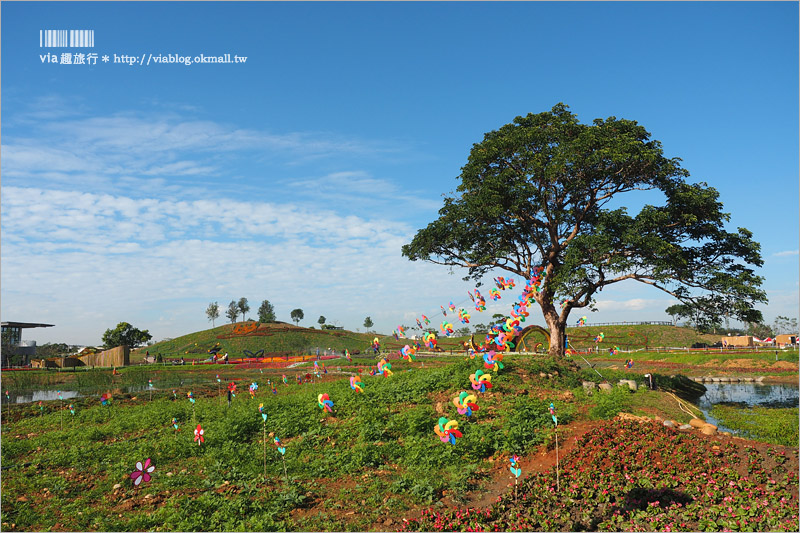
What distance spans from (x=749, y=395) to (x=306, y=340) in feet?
183

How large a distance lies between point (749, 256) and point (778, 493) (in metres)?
18.8

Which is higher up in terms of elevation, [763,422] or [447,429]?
[447,429]

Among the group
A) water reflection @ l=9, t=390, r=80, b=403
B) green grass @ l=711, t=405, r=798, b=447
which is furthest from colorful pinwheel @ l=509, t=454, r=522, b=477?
water reflection @ l=9, t=390, r=80, b=403

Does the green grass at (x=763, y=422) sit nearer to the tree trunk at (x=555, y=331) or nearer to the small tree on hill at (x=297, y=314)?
the tree trunk at (x=555, y=331)

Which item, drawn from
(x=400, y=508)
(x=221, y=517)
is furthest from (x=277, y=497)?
(x=400, y=508)

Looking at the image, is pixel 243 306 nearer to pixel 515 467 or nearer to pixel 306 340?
pixel 306 340

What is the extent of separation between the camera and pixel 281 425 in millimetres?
13250

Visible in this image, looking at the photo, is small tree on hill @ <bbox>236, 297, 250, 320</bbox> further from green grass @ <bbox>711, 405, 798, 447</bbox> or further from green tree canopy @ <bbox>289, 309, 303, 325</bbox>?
green grass @ <bbox>711, 405, 798, 447</bbox>

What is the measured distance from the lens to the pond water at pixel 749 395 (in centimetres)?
2091

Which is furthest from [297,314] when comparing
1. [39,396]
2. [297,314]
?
[39,396]

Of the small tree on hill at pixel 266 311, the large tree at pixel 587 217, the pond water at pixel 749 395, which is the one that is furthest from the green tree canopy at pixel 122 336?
the pond water at pixel 749 395

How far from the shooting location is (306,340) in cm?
6919

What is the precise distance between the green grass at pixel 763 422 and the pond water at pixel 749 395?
1.80 ft

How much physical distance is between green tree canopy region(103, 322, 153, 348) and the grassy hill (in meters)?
2.45
